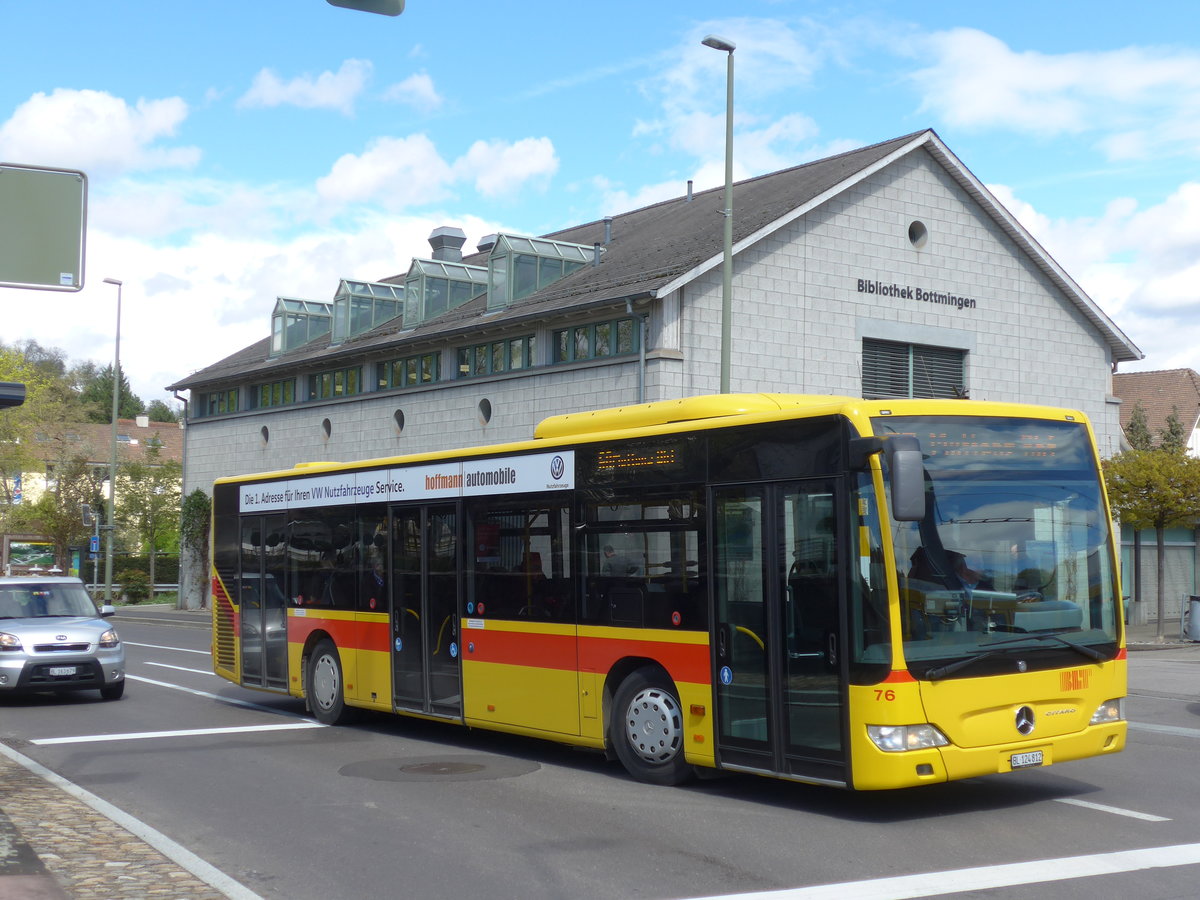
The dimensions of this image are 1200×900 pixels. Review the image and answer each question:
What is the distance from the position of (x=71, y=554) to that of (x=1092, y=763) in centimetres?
6645

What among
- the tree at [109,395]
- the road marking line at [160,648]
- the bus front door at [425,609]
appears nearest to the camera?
the bus front door at [425,609]

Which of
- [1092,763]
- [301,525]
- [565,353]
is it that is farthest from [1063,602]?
[565,353]

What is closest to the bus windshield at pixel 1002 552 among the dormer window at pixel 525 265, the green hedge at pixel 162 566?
the dormer window at pixel 525 265

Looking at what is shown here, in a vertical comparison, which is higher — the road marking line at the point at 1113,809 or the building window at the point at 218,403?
the building window at the point at 218,403

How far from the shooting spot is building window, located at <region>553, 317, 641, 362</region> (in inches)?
1152

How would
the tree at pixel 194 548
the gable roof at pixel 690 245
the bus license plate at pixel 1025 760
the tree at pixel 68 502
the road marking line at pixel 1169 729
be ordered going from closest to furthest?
the bus license plate at pixel 1025 760, the road marking line at pixel 1169 729, the gable roof at pixel 690 245, the tree at pixel 194 548, the tree at pixel 68 502

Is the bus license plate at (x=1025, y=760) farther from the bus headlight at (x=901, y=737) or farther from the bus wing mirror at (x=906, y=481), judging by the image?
the bus wing mirror at (x=906, y=481)

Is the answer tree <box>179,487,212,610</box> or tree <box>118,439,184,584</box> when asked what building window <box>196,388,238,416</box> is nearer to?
tree <box>179,487,212,610</box>

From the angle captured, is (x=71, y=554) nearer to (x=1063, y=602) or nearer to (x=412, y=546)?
(x=412, y=546)

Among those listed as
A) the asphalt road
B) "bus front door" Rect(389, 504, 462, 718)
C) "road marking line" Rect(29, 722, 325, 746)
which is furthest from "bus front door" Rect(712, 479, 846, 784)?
"road marking line" Rect(29, 722, 325, 746)

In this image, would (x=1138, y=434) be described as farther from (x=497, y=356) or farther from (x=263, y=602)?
(x=263, y=602)

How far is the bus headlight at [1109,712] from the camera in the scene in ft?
31.5

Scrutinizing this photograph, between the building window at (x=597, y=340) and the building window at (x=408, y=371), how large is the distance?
17.9ft

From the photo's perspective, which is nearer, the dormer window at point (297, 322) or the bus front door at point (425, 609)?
the bus front door at point (425, 609)
